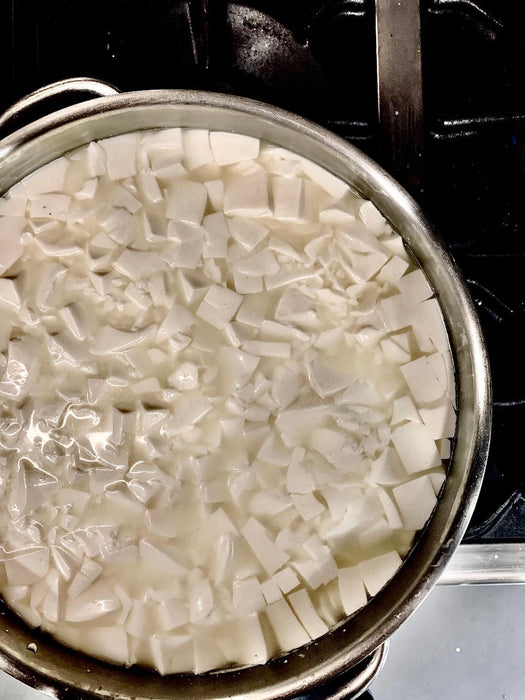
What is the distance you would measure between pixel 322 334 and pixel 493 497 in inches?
22.7

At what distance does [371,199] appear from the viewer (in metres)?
1.24

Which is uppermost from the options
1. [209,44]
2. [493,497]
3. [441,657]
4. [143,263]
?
[209,44]

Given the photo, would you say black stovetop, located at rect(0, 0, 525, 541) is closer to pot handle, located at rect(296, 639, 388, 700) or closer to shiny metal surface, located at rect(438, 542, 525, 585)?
shiny metal surface, located at rect(438, 542, 525, 585)

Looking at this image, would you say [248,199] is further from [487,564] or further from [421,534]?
[487,564]

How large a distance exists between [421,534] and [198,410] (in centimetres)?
49

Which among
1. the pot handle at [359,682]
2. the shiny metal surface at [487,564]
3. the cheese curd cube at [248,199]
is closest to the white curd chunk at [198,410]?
the cheese curd cube at [248,199]

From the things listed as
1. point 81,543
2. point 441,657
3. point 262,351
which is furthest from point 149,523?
point 441,657

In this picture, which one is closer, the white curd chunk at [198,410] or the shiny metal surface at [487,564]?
the white curd chunk at [198,410]

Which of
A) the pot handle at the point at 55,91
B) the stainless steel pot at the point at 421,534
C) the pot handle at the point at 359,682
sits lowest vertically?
the pot handle at the point at 359,682

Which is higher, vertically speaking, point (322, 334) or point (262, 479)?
point (322, 334)

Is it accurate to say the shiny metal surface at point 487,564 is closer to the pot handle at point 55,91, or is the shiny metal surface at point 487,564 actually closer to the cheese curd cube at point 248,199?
the cheese curd cube at point 248,199

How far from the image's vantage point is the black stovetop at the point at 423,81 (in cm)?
138

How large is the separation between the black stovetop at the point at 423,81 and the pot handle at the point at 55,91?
209mm

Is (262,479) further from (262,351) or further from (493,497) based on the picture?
(493,497)
